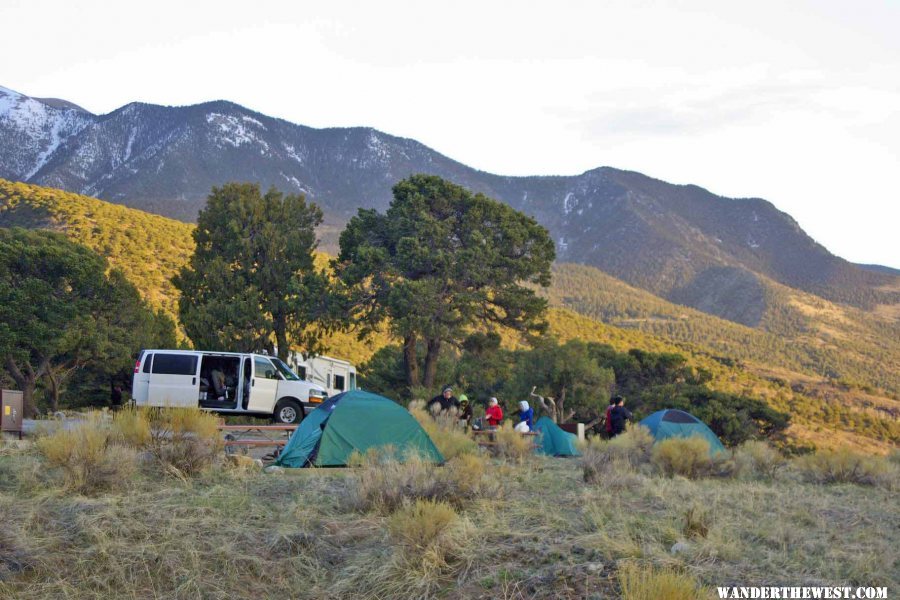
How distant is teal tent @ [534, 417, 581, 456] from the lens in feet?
62.1

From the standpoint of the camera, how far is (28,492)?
8.98 meters

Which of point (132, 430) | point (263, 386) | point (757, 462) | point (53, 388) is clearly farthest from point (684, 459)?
point (53, 388)

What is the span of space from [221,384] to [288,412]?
69.8 inches

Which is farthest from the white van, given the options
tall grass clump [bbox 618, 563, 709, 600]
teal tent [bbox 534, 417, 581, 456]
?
tall grass clump [bbox 618, 563, 709, 600]

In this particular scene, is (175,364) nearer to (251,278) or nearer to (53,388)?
(251,278)

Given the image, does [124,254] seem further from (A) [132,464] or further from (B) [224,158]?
(B) [224,158]

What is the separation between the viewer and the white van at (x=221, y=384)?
2059 cm

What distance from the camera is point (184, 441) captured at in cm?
1078

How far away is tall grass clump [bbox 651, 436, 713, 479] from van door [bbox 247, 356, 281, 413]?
1057 centimetres

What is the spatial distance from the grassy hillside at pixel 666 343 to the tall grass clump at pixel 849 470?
33.3 metres

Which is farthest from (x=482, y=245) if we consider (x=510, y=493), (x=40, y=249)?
(x=510, y=493)

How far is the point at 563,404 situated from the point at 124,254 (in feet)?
97.8

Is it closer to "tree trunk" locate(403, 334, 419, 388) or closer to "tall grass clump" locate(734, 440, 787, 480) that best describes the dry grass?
"tall grass clump" locate(734, 440, 787, 480)

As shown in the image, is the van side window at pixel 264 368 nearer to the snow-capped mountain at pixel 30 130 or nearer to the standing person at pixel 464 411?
the standing person at pixel 464 411
